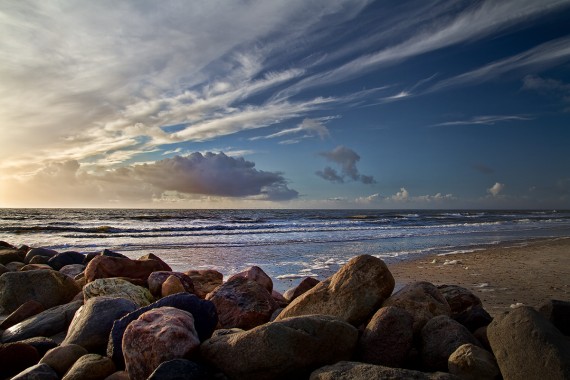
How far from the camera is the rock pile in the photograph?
10.9 ft

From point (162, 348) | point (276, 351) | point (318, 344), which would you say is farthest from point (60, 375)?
point (318, 344)

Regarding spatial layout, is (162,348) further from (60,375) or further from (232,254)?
(232,254)

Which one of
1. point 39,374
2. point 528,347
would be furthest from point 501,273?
point 39,374

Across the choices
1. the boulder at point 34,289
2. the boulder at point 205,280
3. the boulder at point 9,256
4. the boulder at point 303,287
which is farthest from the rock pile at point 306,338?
the boulder at point 9,256

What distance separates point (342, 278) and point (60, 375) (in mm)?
3358

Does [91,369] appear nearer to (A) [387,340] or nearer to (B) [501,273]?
(A) [387,340]

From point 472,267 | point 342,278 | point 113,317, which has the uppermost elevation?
point 342,278

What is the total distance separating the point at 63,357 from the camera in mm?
4328

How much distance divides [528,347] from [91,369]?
159 inches

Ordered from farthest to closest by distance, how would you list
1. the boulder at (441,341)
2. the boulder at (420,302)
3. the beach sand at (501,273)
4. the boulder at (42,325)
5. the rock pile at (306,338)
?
the beach sand at (501,273) < the boulder at (42,325) < the boulder at (420,302) < the boulder at (441,341) < the rock pile at (306,338)

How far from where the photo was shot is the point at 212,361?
3.80 m

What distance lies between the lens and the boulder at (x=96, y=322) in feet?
15.5

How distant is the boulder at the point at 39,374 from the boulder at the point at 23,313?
2770 mm

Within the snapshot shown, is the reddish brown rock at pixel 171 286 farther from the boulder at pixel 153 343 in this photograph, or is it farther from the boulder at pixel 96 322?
the boulder at pixel 153 343
